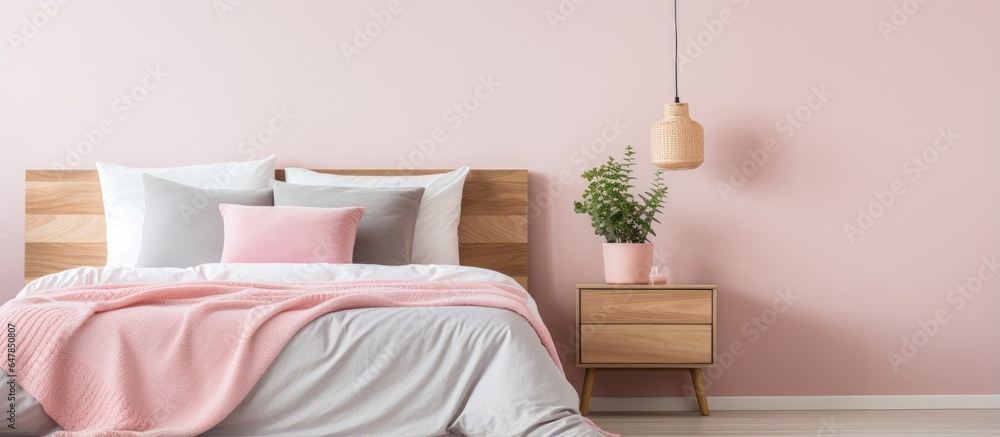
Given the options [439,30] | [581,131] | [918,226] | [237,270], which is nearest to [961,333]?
[918,226]

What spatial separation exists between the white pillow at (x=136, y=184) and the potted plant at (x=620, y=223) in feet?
4.46

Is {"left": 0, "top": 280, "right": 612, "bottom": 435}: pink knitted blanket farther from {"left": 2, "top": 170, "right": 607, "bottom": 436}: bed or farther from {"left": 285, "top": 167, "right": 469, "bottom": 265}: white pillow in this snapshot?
{"left": 285, "top": 167, "right": 469, "bottom": 265}: white pillow

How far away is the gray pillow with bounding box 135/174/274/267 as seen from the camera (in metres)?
3.03

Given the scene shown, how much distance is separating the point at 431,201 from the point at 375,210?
30 centimetres

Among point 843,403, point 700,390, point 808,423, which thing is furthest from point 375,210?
point 843,403

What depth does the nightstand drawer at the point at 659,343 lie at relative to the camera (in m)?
3.21

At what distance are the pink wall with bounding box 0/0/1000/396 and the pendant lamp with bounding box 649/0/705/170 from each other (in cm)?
22

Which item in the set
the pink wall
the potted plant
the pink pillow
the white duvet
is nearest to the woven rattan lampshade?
the potted plant

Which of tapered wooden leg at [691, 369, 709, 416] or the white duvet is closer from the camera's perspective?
the white duvet

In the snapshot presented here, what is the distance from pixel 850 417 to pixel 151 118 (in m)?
3.22

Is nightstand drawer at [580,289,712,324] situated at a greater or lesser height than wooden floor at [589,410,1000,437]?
greater

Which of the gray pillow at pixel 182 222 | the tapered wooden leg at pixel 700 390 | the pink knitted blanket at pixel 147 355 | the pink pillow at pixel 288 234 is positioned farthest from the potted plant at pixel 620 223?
the pink knitted blanket at pixel 147 355

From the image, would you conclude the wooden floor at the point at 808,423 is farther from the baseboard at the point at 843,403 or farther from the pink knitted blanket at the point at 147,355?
the pink knitted blanket at the point at 147,355

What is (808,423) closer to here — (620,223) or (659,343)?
(659,343)
